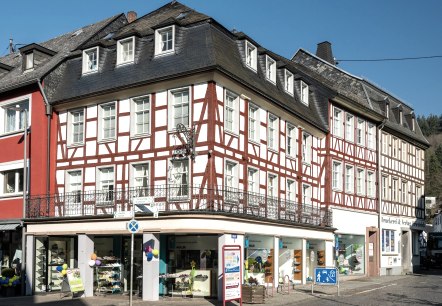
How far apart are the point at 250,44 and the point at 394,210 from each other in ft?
63.6

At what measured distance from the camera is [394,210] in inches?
1670

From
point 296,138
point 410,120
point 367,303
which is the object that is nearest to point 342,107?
point 296,138

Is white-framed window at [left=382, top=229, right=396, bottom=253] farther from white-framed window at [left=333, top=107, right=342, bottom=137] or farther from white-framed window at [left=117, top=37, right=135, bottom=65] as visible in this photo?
white-framed window at [left=117, top=37, right=135, bottom=65]

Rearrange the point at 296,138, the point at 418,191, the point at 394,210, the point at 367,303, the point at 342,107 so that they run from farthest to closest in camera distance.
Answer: the point at 418,191 → the point at 394,210 → the point at 342,107 → the point at 296,138 → the point at 367,303

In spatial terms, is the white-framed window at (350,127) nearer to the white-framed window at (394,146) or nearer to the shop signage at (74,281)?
the white-framed window at (394,146)

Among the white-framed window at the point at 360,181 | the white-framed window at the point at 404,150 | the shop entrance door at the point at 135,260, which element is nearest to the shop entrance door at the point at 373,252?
the white-framed window at the point at 360,181

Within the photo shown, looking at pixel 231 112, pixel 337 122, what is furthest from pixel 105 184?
pixel 337 122

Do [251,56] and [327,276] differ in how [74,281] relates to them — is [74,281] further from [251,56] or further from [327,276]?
[251,56]

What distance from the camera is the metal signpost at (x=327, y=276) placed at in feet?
82.0

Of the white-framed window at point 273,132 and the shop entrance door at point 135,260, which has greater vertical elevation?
the white-framed window at point 273,132

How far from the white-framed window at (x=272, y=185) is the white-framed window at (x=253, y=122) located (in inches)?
83.7

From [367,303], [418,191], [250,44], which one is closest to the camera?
[367,303]

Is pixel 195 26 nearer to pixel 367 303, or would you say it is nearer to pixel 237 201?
pixel 237 201

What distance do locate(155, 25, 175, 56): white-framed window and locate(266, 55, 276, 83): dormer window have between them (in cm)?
552
